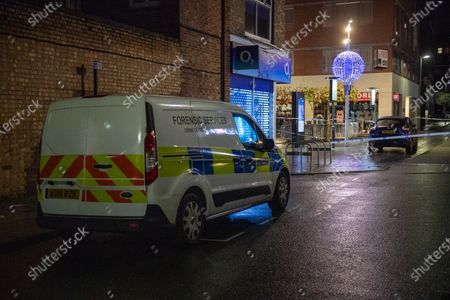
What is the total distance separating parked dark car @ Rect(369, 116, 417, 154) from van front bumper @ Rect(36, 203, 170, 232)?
61.2 feet

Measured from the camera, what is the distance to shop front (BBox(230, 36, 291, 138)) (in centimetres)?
1800

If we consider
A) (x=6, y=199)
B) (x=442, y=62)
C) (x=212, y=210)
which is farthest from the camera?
(x=442, y=62)

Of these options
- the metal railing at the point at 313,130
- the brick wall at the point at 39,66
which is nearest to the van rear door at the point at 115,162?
the brick wall at the point at 39,66

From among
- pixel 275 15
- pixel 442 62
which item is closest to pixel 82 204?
pixel 275 15

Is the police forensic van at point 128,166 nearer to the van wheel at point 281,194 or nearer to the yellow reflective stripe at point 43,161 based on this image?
the yellow reflective stripe at point 43,161

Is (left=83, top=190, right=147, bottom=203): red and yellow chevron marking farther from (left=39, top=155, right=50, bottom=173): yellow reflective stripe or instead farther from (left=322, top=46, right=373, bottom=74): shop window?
(left=322, top=46, right=373, bottom=74): shop window

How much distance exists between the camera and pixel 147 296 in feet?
17.1

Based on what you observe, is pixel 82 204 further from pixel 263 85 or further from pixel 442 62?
pixel 442 62

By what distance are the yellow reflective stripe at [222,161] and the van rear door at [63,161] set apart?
1833mm

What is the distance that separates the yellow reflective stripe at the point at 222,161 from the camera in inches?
301

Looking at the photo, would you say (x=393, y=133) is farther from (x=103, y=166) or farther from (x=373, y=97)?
(x=103, y=166)

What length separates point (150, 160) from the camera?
21.3 feet

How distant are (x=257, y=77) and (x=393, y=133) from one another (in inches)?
302

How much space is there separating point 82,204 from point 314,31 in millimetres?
43227
